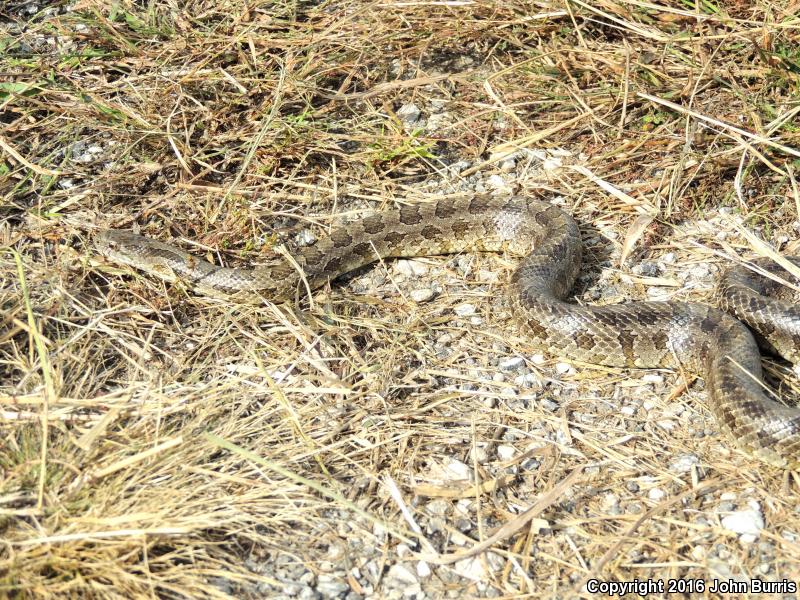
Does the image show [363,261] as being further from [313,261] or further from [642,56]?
[642,56]

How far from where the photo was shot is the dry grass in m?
5.18

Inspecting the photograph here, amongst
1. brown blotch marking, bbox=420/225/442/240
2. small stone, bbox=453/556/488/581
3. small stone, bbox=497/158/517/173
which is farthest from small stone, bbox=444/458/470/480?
small stone, bbox=497/158/517/173

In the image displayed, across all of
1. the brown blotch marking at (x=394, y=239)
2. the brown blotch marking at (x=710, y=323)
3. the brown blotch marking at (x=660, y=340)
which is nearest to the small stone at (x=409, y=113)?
the brown blotch marking at (x=394, y=239)

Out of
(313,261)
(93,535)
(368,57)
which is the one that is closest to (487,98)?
(368,57)

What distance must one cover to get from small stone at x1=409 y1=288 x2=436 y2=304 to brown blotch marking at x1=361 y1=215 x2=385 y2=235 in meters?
0.73

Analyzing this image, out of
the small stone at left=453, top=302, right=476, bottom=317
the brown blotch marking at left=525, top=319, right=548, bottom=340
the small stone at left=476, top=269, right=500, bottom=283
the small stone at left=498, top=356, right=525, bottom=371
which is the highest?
the brown blotch marking at left=525, top=319, right=548, bottom=340

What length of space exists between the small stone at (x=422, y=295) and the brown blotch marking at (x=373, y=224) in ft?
2.41

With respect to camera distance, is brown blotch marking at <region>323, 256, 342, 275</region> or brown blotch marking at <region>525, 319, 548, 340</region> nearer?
brown blotch marking at <region>525, 319, 548, 340</region>

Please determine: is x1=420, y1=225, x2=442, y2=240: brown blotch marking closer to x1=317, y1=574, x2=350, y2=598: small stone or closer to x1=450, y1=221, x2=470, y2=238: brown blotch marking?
x1=450, y1=221, x2=470, y2=238: brown blotch marking

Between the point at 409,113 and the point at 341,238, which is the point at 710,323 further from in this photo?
the point at 409,113

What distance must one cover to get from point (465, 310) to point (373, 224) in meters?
1.31

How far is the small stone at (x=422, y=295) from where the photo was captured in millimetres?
7586

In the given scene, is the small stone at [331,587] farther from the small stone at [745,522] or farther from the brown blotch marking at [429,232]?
the brown blotch marking at [429,232]

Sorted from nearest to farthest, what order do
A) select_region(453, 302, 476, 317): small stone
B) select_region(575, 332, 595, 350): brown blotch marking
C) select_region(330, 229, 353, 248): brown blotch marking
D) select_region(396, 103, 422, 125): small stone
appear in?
select_region(575, 332, 595, 350): brown blotch marking, select_region(453, 302, 476, 317): small stone, select_region(330, 229, 353, 248): brown blotch marking, select_region(396, 103, 422, 125): small stone
